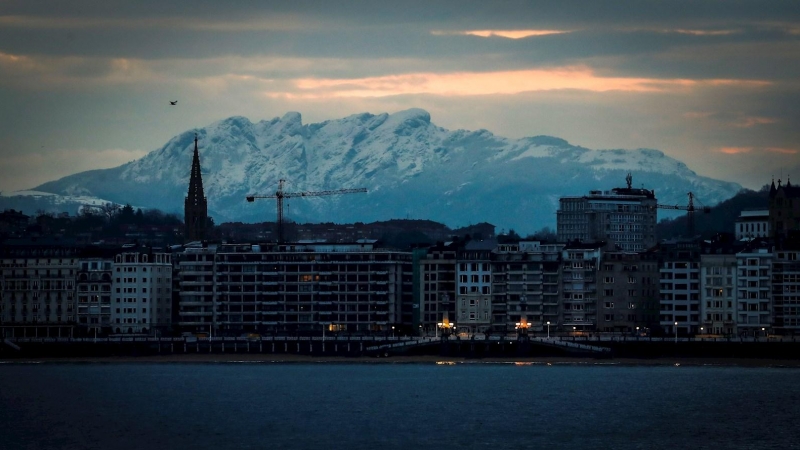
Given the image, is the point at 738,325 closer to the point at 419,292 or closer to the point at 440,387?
the point at 419,292

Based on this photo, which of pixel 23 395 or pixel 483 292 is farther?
pixel 483 292

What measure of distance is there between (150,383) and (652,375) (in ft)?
130

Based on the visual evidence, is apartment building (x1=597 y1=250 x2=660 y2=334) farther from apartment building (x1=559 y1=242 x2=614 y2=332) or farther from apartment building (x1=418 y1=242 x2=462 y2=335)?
apartment building (x1=418 y1=242 x2=462 y2=335)

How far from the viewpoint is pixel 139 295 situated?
194500 millimetres

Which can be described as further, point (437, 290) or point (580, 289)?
point (437, 290)

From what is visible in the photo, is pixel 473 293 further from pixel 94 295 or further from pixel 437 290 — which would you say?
pixel 94 295

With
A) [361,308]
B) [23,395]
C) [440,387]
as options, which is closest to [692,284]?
[361,308]

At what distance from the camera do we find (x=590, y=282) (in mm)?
189500

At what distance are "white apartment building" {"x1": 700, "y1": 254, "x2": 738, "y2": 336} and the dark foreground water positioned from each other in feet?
59.8

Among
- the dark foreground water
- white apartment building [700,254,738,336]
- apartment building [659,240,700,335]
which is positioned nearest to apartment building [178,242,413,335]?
the dark foreground water

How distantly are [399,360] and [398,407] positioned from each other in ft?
132

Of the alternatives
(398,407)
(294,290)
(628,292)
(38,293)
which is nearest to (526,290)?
(628,292)

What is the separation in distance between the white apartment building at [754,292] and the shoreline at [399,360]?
12.9 m

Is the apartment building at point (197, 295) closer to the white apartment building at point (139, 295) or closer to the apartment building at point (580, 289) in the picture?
the white apartment building at point (139, 295)
